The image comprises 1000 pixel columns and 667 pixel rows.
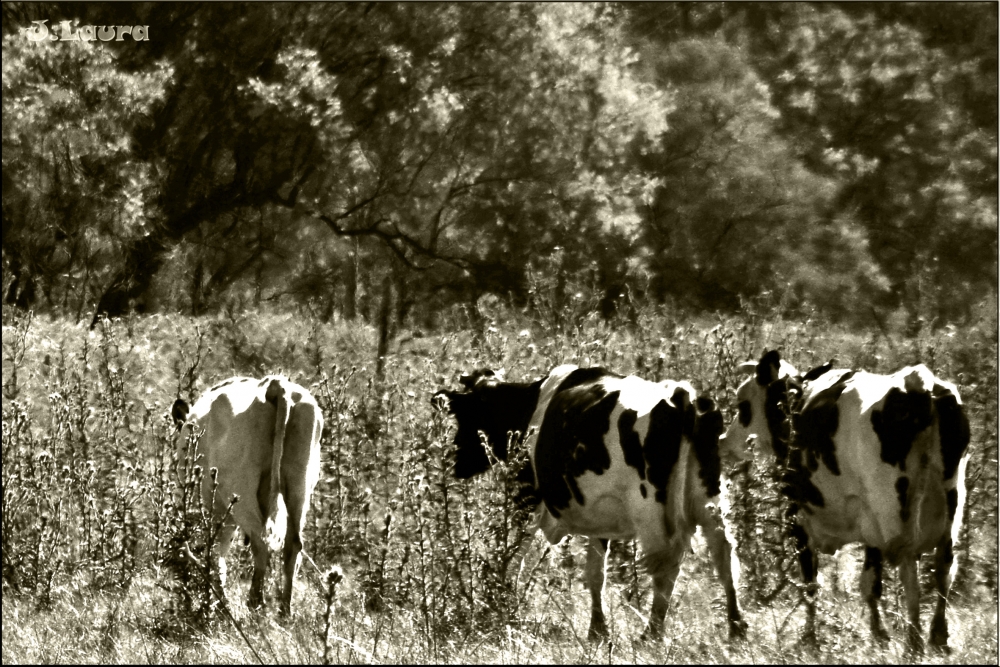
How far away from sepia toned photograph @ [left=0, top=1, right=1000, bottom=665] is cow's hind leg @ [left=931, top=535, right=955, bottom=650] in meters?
0.02

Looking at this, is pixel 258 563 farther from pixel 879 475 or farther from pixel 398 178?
pixel 398 178

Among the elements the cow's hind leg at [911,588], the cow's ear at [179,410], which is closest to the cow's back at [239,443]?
the cow's ear at [179,410]

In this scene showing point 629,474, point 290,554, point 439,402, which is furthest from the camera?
point 439,402

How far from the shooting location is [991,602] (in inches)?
268

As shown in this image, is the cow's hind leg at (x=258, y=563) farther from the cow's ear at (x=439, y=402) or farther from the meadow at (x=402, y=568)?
the cow's ear at (x=439, y=402)

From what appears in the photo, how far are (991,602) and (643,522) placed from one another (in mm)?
2226

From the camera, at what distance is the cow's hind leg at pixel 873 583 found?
18.7 ft

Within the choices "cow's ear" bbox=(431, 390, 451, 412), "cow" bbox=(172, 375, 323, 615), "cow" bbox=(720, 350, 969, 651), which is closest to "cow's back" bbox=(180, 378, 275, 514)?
"cow" bbox=(172, 375, 323, 615)

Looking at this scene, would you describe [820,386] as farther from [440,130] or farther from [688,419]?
[440,130]

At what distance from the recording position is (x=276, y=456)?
6855mm

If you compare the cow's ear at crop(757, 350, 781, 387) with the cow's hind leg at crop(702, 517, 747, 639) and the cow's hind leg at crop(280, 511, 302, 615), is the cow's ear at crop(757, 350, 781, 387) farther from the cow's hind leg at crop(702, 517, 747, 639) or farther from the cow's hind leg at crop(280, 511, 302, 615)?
the cow's hind leg at crop(280, 511, 302, 615)

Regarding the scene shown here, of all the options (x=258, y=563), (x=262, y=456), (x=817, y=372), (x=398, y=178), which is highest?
(x=398, y=178)

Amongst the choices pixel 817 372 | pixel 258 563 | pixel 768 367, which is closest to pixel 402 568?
pixel 258 563

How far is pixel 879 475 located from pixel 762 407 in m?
1.10
